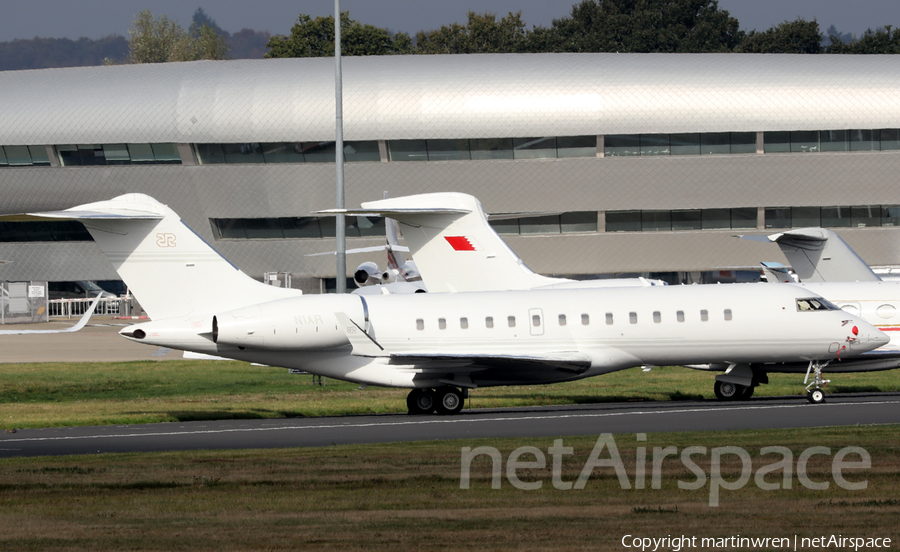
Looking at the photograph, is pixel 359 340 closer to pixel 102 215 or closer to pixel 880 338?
pixel 102 215

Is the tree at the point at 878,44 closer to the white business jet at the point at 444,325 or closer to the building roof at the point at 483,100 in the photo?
the building roof at the point at 483,100

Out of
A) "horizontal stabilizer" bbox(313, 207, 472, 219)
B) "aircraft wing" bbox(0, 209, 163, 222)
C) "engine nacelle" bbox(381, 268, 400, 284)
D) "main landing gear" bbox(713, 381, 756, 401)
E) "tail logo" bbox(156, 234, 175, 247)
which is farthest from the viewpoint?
"engine nacelle" bbox(381, 268, 400, 284)

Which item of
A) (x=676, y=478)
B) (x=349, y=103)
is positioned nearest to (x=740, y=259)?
(x=349, y=103)

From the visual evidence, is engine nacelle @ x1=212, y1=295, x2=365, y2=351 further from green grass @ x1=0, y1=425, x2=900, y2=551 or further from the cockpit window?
the cockpit window

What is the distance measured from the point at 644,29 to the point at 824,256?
97.7 metres

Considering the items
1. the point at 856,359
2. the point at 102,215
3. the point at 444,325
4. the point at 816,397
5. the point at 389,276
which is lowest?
the point at 816,397

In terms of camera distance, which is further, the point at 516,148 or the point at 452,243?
the point at 516,148

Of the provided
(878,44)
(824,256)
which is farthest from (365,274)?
(878,44)

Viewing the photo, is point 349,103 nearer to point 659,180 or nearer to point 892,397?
point 659,180

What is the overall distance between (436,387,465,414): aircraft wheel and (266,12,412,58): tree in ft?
327

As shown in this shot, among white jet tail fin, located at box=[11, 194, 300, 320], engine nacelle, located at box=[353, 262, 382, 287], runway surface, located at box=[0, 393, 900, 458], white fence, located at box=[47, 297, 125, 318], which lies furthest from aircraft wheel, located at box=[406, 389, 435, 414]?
white fence, located at box=[47, 297, 125, 318]

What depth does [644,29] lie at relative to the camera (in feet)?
421

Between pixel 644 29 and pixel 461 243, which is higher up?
pixel 644 29

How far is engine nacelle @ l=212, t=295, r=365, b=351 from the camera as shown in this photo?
2241 centimetres
